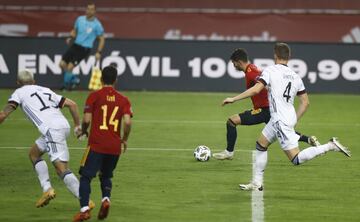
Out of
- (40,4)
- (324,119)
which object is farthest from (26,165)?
(40,4)

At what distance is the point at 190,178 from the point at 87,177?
3.58m

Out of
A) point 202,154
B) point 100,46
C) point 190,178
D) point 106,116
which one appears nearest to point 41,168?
point 106,116

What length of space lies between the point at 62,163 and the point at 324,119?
11.8 metres

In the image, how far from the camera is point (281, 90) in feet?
41.8

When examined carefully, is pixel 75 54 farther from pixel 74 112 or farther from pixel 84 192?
pixel 84 192

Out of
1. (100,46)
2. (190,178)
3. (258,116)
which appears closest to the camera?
(190,178)

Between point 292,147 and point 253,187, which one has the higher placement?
point 292,147

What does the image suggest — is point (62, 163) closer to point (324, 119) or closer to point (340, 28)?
point (324, 119)

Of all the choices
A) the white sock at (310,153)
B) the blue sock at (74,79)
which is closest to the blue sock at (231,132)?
the white sock at (310,153)

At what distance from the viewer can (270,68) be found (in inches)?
503

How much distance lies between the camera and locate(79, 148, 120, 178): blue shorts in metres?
10.7

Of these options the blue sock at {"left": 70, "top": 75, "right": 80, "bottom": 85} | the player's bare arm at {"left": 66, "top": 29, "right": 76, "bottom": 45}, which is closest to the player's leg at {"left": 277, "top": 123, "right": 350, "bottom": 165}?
the player's bare arm at {"left": 66, "top": 29, "right": 76, "bottom": 45}

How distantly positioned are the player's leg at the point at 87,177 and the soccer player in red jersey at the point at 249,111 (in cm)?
438

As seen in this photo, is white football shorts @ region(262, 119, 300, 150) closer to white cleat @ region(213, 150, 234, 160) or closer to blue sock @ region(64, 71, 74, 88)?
white cleat @ region(213, 150, 234, 160)
